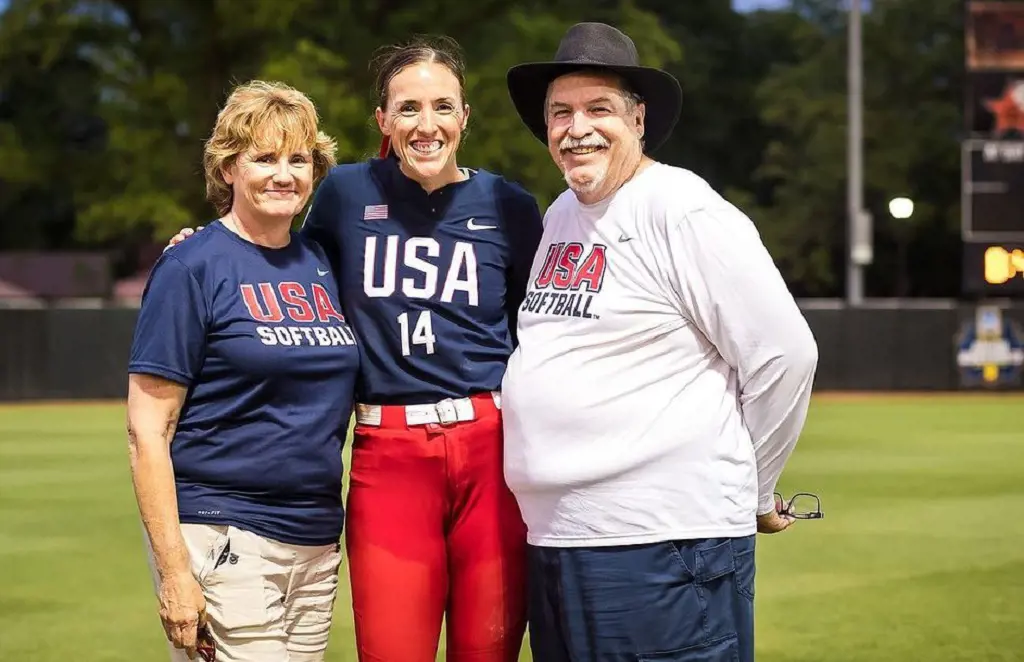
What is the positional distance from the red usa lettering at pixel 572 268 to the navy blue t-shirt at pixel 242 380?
58 cm

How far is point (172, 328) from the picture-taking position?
3.45m

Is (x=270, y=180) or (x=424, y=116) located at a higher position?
(x=424, y=116)

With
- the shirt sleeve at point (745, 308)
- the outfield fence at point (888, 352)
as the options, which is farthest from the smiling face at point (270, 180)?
the outfield fence at point (888, 352)

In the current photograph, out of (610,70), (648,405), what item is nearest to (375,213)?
(610,70)

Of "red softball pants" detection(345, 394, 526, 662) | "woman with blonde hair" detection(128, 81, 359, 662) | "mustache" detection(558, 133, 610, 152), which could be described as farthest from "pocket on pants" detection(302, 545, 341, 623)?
"mustache" detection(558, 133, 610, 152)

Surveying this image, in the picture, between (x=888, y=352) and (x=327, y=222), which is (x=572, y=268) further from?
(x=888, y=352)

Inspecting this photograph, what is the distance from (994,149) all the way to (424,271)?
636 inches

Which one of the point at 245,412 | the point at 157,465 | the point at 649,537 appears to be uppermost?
the point at 245,412

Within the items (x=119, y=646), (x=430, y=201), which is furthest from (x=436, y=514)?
(x=119, y=646)

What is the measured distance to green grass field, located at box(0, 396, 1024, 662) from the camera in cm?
665

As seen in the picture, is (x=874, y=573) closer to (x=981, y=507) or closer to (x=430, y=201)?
(x=981, y=507)

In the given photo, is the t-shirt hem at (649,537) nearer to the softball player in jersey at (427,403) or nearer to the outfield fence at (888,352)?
the softball player in jersey at (427,403)

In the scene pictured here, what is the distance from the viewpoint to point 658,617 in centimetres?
331

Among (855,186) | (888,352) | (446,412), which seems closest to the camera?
(446,412)
